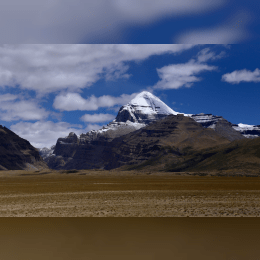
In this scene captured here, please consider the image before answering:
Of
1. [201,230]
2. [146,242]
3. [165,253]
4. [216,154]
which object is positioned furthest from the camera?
[216,154]

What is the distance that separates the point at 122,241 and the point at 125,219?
4915mm

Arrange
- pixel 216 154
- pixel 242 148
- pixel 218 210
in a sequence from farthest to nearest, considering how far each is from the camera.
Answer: pixel 216 154 → pixel 242 148 → pixel 218 210

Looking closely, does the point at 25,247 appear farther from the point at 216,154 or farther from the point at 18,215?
the point at 216,154

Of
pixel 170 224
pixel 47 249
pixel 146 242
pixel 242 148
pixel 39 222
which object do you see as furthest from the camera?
pixel 242 148

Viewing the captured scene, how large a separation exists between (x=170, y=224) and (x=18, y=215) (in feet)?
35.0

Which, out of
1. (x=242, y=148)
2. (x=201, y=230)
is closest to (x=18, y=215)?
(x=201, y=230)

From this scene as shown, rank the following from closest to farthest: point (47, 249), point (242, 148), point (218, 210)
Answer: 1. point (47, 249)
2. point (218, 210)
3. point (242, 148)

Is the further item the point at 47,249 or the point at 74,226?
the point at 74,226

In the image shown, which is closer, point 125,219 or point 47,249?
point 47,249

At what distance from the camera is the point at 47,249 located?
1212cm

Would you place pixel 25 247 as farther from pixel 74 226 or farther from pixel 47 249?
pixel 74 226

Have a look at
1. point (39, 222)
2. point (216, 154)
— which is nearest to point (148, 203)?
point (39, 222)

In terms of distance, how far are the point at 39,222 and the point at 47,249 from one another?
6120 millimetres

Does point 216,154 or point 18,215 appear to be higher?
point 216,154
